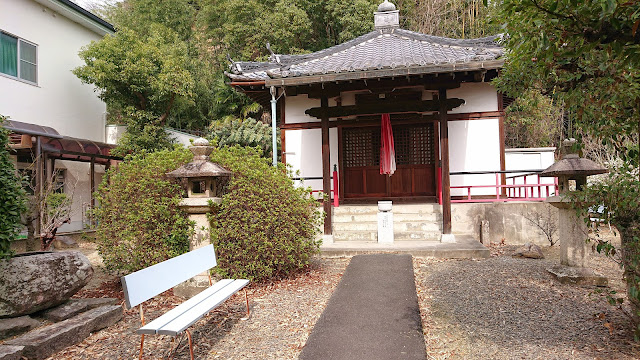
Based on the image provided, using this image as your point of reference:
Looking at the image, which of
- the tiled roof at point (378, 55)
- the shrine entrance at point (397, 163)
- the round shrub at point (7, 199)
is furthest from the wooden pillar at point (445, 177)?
the round shrub at point (7, 199)

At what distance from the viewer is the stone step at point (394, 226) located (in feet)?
26.8

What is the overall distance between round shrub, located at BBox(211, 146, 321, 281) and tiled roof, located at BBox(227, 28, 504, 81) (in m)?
2.94

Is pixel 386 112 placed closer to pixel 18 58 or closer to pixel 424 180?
pixel 424 180

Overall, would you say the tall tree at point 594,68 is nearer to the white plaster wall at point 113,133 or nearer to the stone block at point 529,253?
the stone block at point 529,253

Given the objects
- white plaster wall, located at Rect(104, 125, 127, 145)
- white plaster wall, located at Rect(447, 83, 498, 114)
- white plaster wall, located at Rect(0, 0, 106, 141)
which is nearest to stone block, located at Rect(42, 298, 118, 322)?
white plaster wall, located at Rect(447, 83, 498, 114)

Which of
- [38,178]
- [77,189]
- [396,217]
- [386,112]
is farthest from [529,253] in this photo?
[77,189]

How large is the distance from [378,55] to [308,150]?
3125mm

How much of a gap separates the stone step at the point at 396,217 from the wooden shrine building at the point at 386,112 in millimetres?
622

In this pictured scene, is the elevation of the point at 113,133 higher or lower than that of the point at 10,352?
higher

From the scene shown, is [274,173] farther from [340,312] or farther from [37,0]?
[37,0]

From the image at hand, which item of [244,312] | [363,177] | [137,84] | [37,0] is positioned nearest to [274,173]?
[244,312]

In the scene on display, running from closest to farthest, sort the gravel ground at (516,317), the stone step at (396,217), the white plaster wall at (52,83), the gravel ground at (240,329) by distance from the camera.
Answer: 1. the gravel ground at (516,317)
2. the gravel ground at (240,329)
3. the stone step at (396,217)
4. the white plaster wall at (52,83)

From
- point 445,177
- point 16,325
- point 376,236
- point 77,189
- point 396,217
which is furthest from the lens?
point 77,189

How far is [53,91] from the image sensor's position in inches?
473
